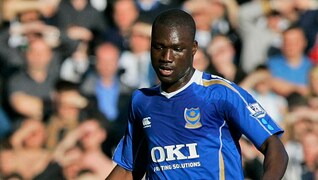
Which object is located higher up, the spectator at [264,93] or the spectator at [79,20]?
the spectator at [79,20]

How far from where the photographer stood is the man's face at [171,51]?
4.97m

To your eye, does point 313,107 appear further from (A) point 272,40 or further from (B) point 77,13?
(B) point 77,13

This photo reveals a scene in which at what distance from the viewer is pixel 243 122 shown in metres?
4.89

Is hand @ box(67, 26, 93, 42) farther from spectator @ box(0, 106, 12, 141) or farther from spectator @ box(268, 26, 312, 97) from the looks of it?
spectator @ box(268, 26, 312, 97)

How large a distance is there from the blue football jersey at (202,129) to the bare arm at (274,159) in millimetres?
43

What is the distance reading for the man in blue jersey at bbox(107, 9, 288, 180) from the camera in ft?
16.1

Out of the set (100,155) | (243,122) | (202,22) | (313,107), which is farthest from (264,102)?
(243,122)

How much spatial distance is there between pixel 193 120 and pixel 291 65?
5995 mm

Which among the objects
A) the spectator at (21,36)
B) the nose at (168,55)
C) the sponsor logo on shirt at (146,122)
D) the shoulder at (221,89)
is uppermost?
the nose at (168,55)

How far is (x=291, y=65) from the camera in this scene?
10852mm

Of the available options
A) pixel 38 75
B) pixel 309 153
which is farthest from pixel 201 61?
pixel 38 75

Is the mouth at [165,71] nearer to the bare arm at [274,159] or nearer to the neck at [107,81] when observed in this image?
the bare arm at [274,159]

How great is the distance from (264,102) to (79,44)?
93.5 inches

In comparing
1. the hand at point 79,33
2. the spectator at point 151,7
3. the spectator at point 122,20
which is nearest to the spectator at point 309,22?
the spectator at point 151,7
